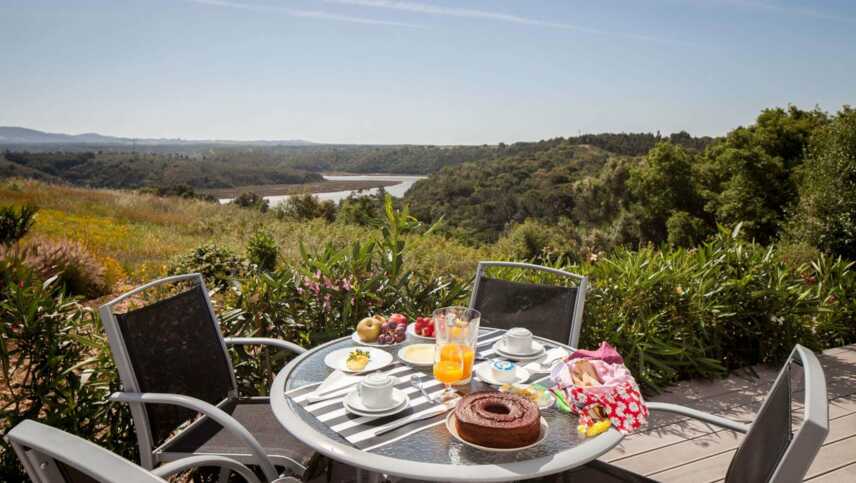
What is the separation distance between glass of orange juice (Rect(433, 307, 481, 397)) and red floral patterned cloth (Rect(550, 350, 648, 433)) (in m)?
0.27

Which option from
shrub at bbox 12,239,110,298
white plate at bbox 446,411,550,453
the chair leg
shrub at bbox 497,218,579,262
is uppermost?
white plate at bbox 446,411,550,453

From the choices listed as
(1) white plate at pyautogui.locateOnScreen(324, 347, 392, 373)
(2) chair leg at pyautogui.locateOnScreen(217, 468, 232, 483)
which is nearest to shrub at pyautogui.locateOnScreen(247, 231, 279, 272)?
(2) chair leg at pyautogui.locateOnScreen(217, 468, 232, 483)

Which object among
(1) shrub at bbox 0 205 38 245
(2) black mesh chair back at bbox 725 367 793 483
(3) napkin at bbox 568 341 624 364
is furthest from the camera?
(1) shrub at bbox 0 205 38 245

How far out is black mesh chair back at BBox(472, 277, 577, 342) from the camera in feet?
6.79

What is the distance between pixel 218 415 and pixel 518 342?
938 millimetres

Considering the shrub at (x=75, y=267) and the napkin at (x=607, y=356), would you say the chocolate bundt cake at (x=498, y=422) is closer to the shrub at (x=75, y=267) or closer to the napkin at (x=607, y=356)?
the napkin at (x=607, y=356)

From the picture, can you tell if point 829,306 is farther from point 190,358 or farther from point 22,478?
point 22,478

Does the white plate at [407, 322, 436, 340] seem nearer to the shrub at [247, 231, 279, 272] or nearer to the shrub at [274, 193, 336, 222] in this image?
the shrub at [247, 231, 279, 272]

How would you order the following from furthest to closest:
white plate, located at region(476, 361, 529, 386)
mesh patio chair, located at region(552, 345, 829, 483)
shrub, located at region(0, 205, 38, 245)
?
shrub, located at region(0, 205, 38, 245) → white plate, located at region(476, 361, 529, 386) → mesh patio chair, located at region(552, 345, 829, 483)

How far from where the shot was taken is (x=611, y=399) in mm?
1172

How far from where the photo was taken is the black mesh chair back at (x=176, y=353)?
5.05 ft

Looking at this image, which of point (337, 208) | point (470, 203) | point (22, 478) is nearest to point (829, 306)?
point (22, 478)

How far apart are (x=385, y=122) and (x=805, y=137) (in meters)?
23.8

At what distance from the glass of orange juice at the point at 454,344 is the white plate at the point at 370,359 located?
0.22m
